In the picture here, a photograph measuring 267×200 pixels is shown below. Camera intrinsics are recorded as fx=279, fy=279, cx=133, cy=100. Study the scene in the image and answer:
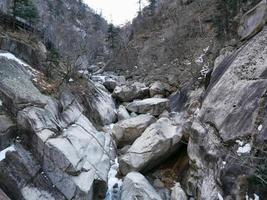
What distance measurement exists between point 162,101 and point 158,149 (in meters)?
6.41

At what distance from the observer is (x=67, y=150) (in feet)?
34.0

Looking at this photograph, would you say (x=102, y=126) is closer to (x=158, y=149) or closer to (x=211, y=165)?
(x=158, y=149)

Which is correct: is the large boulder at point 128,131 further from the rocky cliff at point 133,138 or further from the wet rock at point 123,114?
the wet rock at point 123,114

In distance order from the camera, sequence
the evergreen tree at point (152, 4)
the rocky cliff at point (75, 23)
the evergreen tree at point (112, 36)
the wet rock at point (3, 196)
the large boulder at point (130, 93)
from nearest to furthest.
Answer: the wet rock at point (3, 196) < the large boulder at point (130, 93) < the rocky cliff at point (75, 23) < the evergreen tree at point (112, 36) < the evergreen tree at point (152, 4)

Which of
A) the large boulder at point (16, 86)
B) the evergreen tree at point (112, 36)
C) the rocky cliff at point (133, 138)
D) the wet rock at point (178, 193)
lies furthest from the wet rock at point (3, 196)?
the evergreen tree at point (112, 36)

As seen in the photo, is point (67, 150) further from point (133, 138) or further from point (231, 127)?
point (231, 127)

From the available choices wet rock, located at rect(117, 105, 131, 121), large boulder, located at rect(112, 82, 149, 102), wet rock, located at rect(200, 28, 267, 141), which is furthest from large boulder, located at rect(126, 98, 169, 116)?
wet rock, located at rect(200, 28, 267, 141)

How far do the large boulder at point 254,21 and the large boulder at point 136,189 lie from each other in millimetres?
7677

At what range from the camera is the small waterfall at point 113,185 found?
10.9 metres

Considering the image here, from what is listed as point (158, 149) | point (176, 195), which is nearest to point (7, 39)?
point (158, 149)

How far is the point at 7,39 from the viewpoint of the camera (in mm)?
14539

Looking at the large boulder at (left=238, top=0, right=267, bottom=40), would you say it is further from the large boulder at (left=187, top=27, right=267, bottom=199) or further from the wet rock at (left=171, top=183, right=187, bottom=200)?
the wet rock at (left=171, top=183, right=187, bottom=200)

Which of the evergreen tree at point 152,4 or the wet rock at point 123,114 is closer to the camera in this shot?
the wet rock at point 123,114

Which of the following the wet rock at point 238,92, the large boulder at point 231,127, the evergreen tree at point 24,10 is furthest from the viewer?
the evergreen tree at point 24,10
